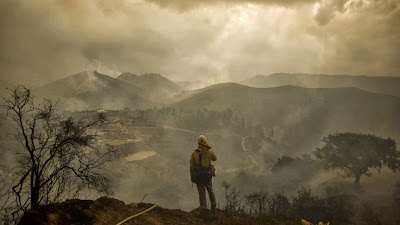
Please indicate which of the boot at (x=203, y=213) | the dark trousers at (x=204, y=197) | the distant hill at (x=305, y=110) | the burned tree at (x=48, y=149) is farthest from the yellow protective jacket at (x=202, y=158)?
the distant hill at (x=305, y=110)

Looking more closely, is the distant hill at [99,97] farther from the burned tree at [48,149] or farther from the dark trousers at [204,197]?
the dark trousers at [204,197]

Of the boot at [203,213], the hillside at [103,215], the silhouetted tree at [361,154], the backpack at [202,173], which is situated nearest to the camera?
the hillside at [103,215]

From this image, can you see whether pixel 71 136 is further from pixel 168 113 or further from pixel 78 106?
pixel 78 106

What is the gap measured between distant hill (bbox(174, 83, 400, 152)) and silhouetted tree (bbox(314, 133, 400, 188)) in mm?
53165

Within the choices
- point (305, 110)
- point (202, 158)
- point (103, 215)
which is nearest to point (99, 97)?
point (305, 110)

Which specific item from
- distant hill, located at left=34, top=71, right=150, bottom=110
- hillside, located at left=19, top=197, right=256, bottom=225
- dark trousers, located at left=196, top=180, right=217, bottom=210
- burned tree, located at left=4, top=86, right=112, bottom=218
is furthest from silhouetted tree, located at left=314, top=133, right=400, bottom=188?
distant hill, located at left=34, top=71, right=150, bottom=110

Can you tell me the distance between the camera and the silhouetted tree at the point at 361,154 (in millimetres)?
43438

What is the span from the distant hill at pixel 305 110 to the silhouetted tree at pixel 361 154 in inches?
2093

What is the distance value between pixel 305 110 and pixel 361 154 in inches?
3553

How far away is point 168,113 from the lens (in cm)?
10212

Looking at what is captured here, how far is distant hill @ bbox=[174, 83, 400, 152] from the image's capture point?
113 metres

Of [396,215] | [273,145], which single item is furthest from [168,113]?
[396,215]

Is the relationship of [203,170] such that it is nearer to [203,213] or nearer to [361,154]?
[203,213]

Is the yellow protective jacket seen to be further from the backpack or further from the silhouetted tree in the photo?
the silhouetted tree
